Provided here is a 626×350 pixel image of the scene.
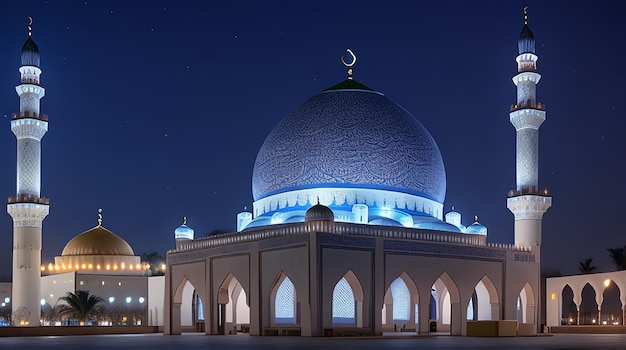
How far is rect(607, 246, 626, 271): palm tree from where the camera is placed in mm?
34312

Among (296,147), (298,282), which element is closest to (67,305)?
(296,147)

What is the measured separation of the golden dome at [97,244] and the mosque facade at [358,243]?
309 inches

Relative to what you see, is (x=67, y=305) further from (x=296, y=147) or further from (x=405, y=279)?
(x=405, y=279)

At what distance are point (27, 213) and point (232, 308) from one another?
280 inches

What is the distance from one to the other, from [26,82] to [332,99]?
954cm

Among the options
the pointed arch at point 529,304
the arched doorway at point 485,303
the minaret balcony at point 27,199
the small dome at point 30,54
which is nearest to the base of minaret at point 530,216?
the pointed arch at point 529,304

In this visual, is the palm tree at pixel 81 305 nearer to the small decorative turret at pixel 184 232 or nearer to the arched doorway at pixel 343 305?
the small decorative turret at pixel 184 232

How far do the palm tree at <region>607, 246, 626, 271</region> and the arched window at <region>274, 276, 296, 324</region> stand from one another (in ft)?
54.1

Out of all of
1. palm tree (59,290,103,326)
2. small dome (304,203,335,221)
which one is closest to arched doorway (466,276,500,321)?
small dome (304,203,335,221)

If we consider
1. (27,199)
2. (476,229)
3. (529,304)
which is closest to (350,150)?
(476,229)

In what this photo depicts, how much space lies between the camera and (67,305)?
3120 cm

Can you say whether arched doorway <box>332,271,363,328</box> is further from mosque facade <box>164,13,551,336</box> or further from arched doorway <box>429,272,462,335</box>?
arched doorway <box>429,272,462,335</box>

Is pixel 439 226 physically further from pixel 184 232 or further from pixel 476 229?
pixel 184 232

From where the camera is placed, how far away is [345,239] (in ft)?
66.5
